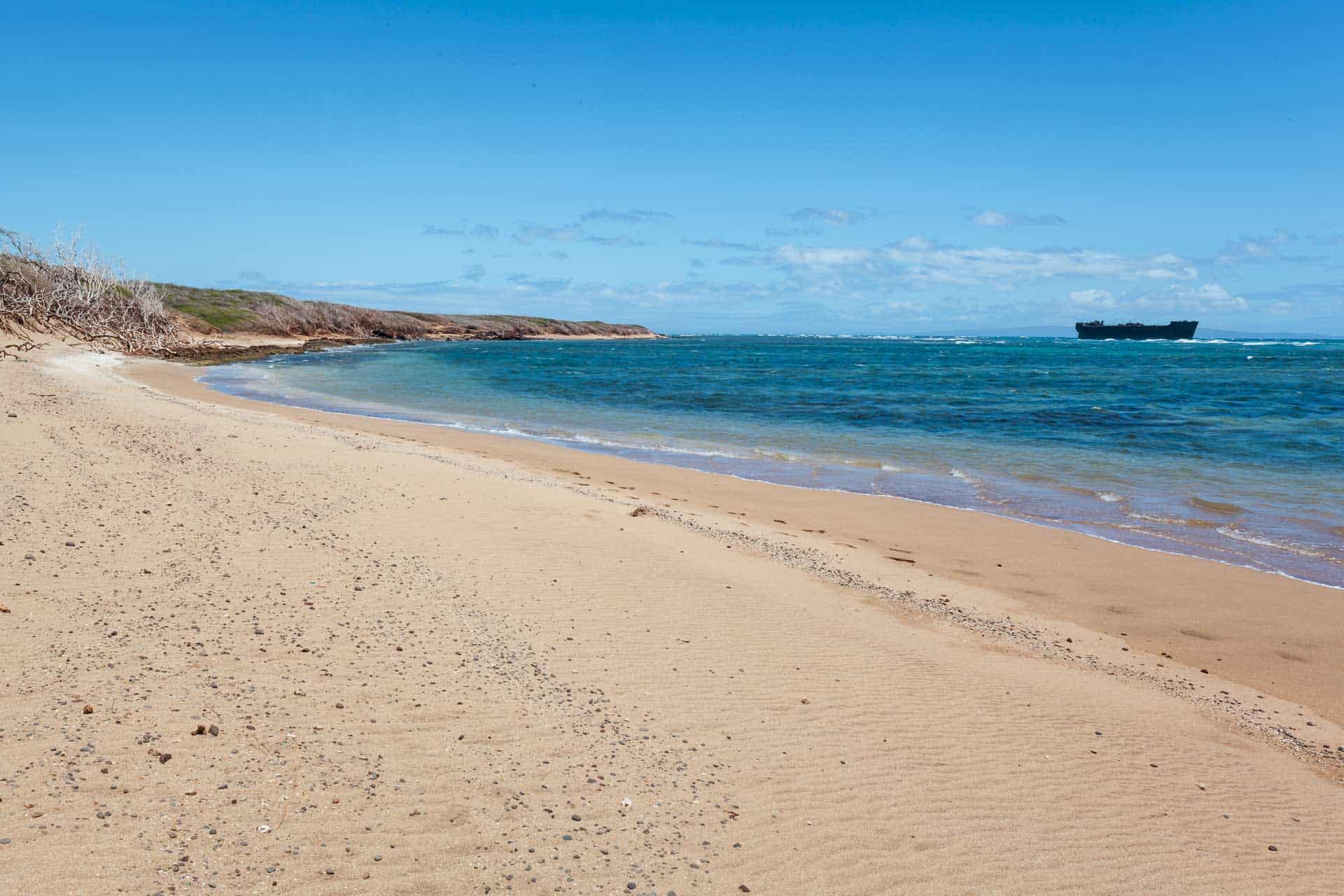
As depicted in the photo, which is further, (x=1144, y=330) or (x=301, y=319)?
(x=1144, y=330)

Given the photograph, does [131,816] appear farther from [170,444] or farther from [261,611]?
[170,444]

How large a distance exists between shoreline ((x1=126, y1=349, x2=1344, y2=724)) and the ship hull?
19286cm

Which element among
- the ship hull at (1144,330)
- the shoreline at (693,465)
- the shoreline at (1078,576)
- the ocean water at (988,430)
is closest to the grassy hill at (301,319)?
the ocean water at (988,430)

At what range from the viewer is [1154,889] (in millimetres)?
4340

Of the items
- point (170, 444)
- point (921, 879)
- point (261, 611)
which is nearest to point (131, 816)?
point (261, 611)

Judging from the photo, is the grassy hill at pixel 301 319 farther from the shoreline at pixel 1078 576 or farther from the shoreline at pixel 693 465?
the shoreline at pixel 1078 576

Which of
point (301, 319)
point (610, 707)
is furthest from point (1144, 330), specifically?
point (610, 707)

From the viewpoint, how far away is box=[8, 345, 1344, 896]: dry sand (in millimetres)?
4098

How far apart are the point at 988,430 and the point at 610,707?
24.0m

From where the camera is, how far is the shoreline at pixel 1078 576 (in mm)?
8094

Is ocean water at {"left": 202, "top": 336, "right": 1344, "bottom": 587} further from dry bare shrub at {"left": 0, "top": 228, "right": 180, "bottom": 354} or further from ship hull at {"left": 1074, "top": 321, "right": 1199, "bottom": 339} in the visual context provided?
ship hull at {"left": 1074, "top": 321, "right": 1199, "bottom": 339}

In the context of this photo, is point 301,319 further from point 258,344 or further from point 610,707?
point 610,707

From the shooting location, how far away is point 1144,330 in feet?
586

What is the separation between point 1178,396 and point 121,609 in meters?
43.7
